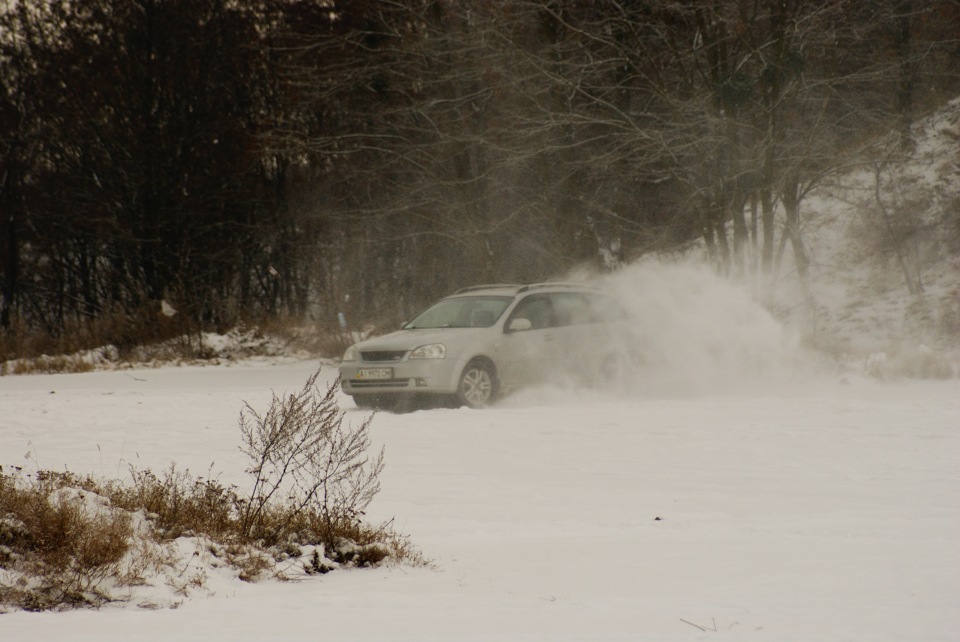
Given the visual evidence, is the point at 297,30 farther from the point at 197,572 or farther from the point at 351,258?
the point at 197,572

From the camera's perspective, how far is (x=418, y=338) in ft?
47.0

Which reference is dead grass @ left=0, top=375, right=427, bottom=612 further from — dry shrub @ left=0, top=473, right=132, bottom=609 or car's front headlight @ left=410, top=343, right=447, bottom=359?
car's front headlight @ left=410, top=343, right=447, bottom=359

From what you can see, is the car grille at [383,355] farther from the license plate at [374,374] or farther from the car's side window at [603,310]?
the car's side window at [603,310]

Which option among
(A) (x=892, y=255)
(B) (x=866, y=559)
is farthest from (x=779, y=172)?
(B) (x=866, y=559)

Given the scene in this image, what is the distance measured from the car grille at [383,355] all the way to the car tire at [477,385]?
2.89ft

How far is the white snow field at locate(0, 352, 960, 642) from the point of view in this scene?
4.74 metres

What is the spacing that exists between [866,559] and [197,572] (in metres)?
3.61

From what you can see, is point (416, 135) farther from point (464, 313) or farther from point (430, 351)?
point (430, 351)

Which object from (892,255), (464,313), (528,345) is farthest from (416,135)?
(528,345)

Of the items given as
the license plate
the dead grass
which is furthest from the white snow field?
the license plate

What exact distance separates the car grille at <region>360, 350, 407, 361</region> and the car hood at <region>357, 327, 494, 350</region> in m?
0.05

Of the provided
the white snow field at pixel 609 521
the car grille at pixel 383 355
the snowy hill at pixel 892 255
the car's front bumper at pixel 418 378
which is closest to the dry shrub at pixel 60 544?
the white snow field at pixel 609 521

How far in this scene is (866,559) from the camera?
582 cm

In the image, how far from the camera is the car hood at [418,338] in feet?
46.5
